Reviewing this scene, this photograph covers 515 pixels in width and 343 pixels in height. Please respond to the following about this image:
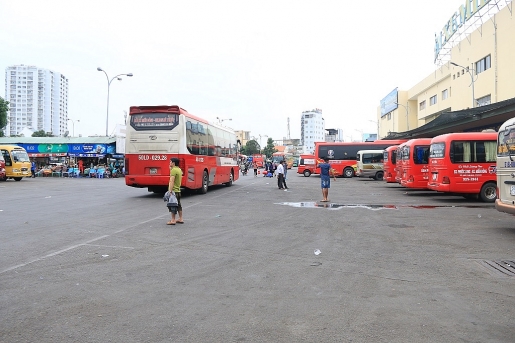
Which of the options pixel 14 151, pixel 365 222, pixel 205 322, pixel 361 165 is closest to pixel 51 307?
pixel 205 322

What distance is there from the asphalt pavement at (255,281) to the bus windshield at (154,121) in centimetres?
648

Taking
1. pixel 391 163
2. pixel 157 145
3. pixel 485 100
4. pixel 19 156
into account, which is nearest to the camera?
pixel 157 145

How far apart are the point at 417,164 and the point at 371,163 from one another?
15763mm

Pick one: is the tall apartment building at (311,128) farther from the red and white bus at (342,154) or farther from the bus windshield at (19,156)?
the bus windshield at (19,156)

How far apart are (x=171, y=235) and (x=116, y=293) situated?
3.89 meters

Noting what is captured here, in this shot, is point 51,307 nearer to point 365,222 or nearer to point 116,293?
point 116,293

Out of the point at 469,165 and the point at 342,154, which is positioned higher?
the point at 342,154

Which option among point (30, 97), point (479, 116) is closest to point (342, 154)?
point (479, 116)

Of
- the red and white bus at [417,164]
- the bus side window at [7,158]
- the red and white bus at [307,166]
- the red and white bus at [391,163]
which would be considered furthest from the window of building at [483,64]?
the bus side window at [7,158]

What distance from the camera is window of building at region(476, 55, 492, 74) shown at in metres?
38.4

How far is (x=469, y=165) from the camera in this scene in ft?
51.6

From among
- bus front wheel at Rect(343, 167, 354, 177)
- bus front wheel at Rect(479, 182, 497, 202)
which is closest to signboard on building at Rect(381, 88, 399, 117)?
bus front wheel at Rect(343, 167, 354, 177)

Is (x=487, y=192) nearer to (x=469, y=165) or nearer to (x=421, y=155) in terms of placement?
(x=469, y=165)

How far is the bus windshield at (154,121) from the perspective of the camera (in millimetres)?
16719
